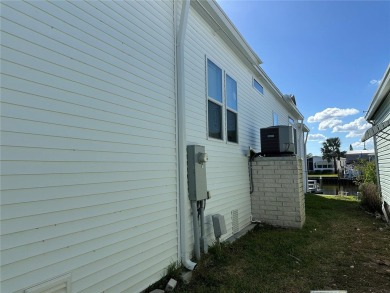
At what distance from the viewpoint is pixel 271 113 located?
9.88 meters

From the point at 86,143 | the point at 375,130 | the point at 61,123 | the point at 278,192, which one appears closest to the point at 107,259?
the point at 86,143

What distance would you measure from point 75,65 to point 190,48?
2.61 m

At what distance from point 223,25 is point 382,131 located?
5.69m

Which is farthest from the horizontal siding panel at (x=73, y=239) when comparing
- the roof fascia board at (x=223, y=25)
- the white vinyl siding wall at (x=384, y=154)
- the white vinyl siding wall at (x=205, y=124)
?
the white vinyl siding wall at (x=384, y=154)

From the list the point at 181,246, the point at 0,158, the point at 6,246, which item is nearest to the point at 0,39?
the point at 0,158

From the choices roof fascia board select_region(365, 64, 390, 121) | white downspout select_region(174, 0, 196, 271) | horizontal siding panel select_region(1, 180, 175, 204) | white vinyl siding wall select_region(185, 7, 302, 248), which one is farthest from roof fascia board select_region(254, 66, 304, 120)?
horizontal siding panel select_region(1, 180, 175, 204)

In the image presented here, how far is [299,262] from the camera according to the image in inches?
162

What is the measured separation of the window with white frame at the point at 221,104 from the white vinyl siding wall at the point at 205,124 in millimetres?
163

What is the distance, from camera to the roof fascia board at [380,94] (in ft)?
20.2

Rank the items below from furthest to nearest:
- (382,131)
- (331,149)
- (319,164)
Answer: (331,149), (319,164), (382,131)

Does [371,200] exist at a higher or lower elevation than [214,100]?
lower

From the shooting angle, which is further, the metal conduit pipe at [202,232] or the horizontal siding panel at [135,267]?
the metal conduit pipe at [202,232]

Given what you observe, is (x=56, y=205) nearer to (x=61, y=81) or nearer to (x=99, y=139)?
(x=99, y=139)

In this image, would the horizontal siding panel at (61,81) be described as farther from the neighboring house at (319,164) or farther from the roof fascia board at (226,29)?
the neighboring house at (319,164)
